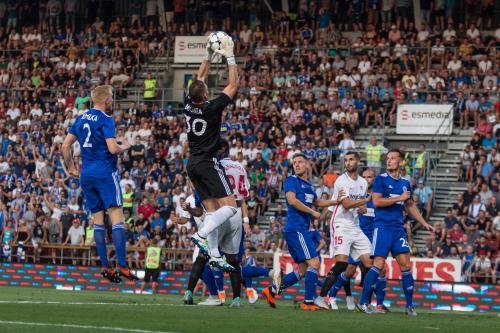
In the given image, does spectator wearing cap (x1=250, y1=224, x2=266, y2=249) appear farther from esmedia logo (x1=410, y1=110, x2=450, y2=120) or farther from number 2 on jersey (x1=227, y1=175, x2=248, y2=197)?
number 2 on jersey (x1=227, y1=175, x2=248, y2=197)

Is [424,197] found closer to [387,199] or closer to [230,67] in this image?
[387,199]

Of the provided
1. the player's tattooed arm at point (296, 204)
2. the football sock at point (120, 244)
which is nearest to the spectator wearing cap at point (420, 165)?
the player's tattooed arm at point (296, 204)

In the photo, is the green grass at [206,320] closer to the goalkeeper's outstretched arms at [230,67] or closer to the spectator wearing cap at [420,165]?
the goalkeeper's outstretched arms at [230,67]

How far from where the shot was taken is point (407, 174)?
31.1 m

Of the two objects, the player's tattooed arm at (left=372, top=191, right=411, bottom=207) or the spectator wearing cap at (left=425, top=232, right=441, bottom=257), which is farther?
the spectator wearing cap at (left=425, top=232, right=441, bottom=257)

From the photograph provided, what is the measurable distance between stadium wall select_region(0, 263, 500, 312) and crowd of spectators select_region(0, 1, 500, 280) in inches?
60.0

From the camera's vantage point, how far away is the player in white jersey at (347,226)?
17.1 metres

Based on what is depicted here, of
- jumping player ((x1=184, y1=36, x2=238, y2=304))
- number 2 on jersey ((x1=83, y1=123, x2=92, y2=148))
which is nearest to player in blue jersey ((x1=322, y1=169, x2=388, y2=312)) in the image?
jumping player ((x1=184, y1=36, x2=238, y2=304))

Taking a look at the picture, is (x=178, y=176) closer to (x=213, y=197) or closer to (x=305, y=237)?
(x=305, y=237)

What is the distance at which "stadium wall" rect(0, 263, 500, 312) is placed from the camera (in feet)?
80.8

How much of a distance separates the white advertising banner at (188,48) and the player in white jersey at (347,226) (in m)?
25.0

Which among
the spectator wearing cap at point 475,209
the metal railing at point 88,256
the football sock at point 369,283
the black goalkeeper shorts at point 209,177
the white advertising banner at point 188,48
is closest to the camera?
the black goalkeeper shorts at point 209,177

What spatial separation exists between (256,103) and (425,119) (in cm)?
596

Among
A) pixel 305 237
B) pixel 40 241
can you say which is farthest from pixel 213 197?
pixel 40 241
